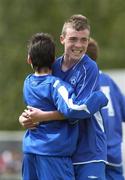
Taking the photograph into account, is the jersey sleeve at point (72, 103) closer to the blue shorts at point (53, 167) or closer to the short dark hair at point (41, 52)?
the short dark hair at point (41, 52)

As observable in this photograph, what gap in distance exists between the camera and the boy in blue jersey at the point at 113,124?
912 centimetres

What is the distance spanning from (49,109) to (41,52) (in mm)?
447

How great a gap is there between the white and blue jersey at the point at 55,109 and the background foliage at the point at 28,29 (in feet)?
73.1

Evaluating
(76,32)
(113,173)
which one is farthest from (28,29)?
(76,32)

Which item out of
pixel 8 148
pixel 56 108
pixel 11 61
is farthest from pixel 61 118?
pixel 11 61

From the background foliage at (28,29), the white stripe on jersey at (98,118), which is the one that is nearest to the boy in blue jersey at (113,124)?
the white stripe on jersey at (98,118)

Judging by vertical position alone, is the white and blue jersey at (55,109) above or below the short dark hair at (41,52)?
below

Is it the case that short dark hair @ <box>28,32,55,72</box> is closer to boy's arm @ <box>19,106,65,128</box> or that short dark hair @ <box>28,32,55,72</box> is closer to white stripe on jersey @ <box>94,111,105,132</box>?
boy's arm @ <box>19,106,65,128</box>

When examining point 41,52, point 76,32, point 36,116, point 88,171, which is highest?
point 76,32

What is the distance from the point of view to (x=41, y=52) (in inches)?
285

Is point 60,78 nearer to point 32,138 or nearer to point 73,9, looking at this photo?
point 32,138

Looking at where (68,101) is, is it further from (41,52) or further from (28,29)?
(28,29)

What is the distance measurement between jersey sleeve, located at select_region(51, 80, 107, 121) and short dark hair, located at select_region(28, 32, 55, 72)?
0.23 meters

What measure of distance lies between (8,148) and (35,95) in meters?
12.2
